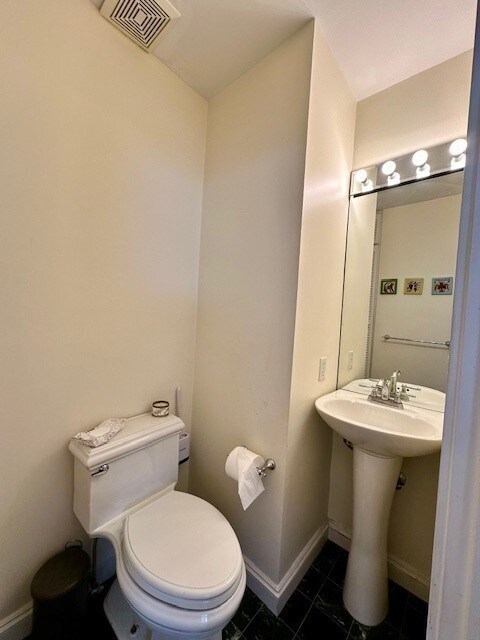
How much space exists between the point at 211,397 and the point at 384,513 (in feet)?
3.27

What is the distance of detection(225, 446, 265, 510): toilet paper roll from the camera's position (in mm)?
1122

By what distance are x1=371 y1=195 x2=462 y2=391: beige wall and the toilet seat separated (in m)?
1.13

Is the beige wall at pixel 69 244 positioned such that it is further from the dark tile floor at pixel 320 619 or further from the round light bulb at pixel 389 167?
the round light bulb at pixel 389 167

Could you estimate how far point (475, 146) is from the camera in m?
0.38

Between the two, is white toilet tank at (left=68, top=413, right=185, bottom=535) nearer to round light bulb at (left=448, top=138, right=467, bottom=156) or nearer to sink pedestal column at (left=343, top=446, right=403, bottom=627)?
sink pedestal column at (left=343, top=446, right=403, bottom=627)

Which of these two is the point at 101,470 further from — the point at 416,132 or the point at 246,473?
the point at 416,132

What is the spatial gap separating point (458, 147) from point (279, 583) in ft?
7.15

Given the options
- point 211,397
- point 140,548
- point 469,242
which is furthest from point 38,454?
point 469,242

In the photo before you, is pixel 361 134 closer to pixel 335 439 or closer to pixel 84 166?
pixel 84 166

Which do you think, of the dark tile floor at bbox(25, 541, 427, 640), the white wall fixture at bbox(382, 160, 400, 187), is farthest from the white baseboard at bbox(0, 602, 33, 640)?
the white wall fixture at bbox(382, 160, 400, 187)

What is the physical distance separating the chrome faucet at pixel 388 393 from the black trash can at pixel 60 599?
1494 millimetres

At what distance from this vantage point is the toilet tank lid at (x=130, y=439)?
3.36 feet

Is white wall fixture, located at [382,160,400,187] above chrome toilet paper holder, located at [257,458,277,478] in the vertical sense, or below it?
above

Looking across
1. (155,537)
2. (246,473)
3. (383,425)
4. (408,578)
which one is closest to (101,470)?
(155,537)
